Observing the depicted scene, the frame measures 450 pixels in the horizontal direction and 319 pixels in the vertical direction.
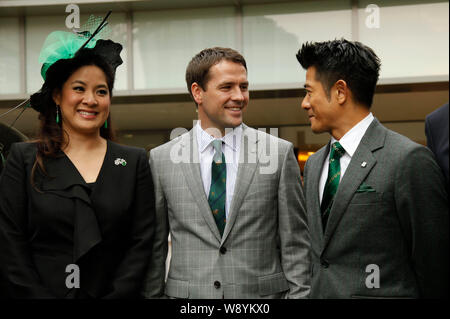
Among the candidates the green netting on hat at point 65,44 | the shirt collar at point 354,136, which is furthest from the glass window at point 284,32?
the shirt collar at point 354,136

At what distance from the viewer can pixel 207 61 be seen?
3881 mm

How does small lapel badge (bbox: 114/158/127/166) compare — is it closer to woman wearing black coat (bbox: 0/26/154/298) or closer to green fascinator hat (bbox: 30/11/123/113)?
woman wearing black coat (bbox: 0/26/154/298)

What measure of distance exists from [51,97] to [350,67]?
177cm

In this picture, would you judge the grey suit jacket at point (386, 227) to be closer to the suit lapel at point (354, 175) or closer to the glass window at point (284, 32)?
the suit lapel at point (354, 175)

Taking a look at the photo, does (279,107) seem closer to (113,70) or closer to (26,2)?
(26,2)

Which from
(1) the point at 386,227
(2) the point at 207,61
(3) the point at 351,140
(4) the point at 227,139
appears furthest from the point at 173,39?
(1) the point at 386,227

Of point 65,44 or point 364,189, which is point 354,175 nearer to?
point 364,189

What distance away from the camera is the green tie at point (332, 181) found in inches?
122

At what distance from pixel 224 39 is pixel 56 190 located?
677cm

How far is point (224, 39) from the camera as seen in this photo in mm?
9523

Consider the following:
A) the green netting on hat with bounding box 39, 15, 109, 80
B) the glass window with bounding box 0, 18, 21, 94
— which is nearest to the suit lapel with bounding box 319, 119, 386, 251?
the green netting on hat with bounding box 39, 15, 109, 80

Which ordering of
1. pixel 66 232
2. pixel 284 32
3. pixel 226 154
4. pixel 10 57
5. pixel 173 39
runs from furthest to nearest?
pixel 10 57, pixel 173 39, pixel 284 32, pixel 226 154, pixel 66 232
